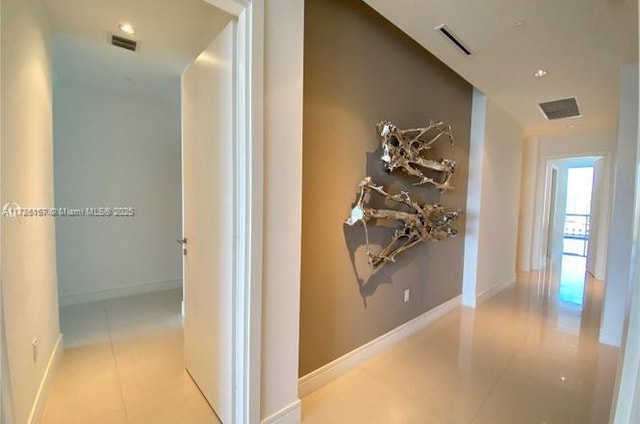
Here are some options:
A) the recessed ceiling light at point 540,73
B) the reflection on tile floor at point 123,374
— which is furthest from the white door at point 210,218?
the recessed ceiling light at point 540,73

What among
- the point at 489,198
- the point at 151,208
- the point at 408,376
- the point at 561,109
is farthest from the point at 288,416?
the point at 561,109

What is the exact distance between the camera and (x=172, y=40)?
2.17 m

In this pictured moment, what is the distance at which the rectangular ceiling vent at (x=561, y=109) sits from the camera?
138 inches

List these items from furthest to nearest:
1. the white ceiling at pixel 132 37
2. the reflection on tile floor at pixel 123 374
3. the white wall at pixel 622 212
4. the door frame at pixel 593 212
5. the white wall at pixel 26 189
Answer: the door frame at pixel 593 212 → the white wall at pixel 622 212 → the white ceiling at pixel 132 37 → the reflection on tile floor at pixel 123 374 → the white wall at pixel 26 189

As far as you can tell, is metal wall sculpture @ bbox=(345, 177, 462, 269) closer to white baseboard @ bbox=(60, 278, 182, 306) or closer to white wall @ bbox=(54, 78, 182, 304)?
white wall @ bbox=(54, 78, 182, 304)

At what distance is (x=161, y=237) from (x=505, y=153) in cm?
477

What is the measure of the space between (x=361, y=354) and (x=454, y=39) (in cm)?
252

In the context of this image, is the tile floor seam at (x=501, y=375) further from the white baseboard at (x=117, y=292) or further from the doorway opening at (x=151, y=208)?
the white baseboard at (x=117, y=292)

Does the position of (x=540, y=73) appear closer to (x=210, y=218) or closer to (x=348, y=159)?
(x=348, y=159)

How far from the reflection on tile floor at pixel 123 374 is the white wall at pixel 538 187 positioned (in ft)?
18.9

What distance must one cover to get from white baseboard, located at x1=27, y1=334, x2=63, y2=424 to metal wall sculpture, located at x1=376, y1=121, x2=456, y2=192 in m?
2.58

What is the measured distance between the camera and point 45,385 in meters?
1.78

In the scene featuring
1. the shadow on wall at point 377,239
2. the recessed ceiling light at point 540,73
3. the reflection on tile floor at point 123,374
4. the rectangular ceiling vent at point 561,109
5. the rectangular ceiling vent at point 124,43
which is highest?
the recessed ceiling light at point 540,73

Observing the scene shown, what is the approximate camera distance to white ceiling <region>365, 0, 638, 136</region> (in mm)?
1871
